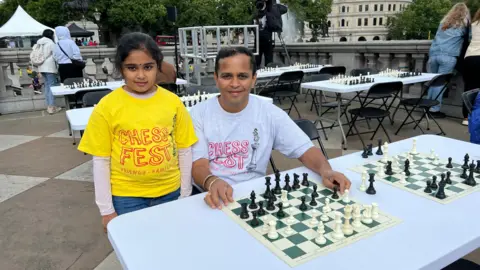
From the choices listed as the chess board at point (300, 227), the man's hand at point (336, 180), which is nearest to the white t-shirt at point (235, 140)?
the man's hand at point (336, 180)

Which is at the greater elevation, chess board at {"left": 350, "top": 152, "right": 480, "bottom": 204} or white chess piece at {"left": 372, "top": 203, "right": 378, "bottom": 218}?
white chess piece at {"left": 372, "top": 203, "right": 378, "bottom": 218}

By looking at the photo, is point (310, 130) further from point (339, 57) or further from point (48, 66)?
point (48, 66)

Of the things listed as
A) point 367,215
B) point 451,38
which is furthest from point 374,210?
point 451,38

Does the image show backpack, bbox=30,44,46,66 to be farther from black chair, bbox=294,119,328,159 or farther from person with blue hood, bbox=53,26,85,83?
black chair, bbox=294,119,328,159

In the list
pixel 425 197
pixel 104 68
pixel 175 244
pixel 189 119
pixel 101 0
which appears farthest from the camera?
pixel 101 0

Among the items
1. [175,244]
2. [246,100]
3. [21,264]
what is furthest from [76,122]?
[175,244]

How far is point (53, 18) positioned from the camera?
114 ft

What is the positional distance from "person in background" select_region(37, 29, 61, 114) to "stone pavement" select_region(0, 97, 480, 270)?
5.73ft

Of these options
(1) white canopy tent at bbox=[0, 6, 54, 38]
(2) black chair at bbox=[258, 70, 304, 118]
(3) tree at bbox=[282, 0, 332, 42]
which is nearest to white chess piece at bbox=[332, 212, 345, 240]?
(2) black chair at bbox=[258, 70, 304, 118]

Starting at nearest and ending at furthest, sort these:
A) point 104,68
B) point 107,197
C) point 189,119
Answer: point 107,197
point 189,119
point 104,68

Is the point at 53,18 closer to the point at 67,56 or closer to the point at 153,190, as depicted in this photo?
the point at 67,56

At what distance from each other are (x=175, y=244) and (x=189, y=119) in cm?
95

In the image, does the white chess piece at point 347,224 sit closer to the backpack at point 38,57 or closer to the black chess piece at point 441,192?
the black chess piece at point 441,192

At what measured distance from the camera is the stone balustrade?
738 cm
